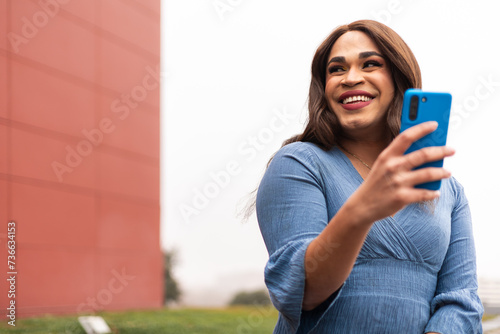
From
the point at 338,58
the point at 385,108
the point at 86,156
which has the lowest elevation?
the point at 86,156

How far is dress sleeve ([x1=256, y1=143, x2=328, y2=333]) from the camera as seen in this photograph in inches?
52.0

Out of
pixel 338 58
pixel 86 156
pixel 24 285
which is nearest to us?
pixel 338 58

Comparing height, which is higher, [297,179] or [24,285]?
[297,179]

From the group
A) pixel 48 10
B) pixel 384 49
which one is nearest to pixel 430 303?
pixel 384 49

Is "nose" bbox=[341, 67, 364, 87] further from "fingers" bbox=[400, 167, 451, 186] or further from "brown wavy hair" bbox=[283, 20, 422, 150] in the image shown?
"fingers" bbox=[400, 167, 451, 186]

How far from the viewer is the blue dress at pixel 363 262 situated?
139cm

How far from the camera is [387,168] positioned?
1.01 metres

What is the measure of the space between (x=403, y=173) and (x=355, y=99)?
2.17ft

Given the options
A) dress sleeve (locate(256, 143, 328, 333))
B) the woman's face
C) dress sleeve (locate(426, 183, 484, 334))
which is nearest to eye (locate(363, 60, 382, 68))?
the woman's face

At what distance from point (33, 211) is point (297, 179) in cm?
1075

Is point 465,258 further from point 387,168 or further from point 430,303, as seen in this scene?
point 387,168

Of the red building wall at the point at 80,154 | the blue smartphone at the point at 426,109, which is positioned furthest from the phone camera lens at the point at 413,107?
the red building wall at the point at 80,154

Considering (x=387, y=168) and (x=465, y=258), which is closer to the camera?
(x=387, y=168)

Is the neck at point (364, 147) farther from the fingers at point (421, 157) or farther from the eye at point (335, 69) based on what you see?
the fingers at point (421, 157)
